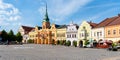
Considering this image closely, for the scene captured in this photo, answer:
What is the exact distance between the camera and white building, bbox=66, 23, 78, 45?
88438 mm

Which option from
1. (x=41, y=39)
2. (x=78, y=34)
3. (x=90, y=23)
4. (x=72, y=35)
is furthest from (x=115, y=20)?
(x=41, y=39)

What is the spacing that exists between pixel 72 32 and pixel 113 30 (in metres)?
28.7

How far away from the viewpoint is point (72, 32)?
296ft

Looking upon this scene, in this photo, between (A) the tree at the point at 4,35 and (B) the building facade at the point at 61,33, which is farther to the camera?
(A) the tree at the point at 4,35

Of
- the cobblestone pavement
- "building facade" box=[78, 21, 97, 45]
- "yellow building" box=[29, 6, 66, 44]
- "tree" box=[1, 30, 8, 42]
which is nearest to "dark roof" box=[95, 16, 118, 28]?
"building facade" box=[78, 21, 97, 45]

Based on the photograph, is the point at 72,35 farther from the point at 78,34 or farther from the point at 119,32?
the point at 119,32

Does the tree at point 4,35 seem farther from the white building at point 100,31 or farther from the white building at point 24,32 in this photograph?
the white building at point 100,31

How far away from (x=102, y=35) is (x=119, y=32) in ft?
27.9

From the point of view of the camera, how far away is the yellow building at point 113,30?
61.5m

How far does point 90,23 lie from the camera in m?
79.4

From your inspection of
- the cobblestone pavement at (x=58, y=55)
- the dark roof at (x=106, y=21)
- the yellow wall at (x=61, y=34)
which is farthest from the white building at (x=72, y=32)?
the cobblestone pavement at (x=58, y=55)

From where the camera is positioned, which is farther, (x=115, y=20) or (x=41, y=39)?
(x=41, y=39)

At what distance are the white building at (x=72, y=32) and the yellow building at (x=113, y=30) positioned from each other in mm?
22146

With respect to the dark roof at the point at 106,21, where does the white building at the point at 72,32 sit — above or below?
below
